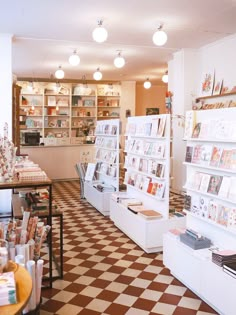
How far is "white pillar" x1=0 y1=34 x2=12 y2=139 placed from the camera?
6121mm

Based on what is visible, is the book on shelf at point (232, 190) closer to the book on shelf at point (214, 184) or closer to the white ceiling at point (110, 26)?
the book on shelf at point (214, 184)

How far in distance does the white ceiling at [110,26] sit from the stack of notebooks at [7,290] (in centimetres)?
385

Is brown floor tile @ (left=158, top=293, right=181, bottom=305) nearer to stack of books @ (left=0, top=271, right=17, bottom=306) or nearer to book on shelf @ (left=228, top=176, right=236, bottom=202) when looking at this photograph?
book on shelf @ (left=228, top=176, right=236, bottom=202)

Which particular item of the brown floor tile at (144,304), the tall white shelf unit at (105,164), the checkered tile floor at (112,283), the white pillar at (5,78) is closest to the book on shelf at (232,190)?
the checkered tile floor at (112,283)

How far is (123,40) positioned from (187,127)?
3401 millimetres

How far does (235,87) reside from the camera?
6266mm

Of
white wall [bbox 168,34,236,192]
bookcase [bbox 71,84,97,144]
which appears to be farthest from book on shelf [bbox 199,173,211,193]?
bookcase [bbox 71,84,97,144]

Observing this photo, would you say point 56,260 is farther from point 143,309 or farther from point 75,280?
point 143,309

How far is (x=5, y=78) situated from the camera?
6.15 m

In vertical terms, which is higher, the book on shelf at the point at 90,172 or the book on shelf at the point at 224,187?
the book on shelf at the point at 224,187

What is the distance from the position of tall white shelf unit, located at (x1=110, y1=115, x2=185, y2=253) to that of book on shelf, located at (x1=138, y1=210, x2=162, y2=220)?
43mm

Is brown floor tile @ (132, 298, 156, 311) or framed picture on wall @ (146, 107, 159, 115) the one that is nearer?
brown floor tile @ (132, 298, 156, 311)

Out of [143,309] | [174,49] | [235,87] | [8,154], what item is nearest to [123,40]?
[174,49]

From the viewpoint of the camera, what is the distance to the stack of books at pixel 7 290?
159 cm
